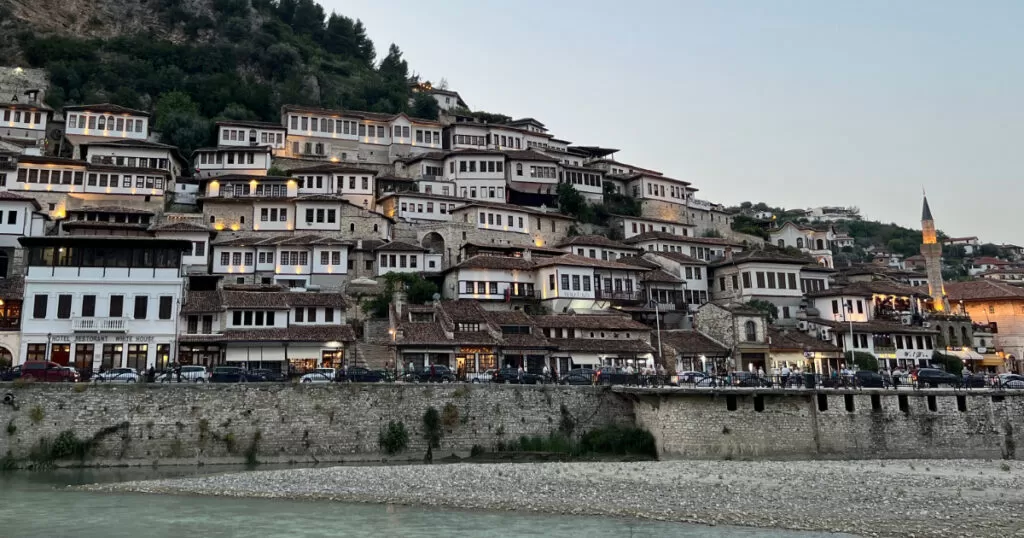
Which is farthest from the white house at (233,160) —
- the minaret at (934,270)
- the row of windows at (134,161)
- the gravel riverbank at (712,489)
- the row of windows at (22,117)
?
the minaret at (934,270)

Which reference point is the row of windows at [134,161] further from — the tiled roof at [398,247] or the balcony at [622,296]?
the balcony at [622,296]

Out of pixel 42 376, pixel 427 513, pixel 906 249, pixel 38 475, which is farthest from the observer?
pixel 906 249

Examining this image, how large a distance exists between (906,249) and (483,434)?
136 meters

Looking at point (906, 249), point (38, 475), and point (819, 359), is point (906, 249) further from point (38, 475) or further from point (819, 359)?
point (38, 475)

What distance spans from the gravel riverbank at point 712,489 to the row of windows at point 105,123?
54.2 m

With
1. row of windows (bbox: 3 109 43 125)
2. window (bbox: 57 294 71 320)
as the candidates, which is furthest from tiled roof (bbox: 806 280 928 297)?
row of windows (bbox: 3 109 43 125)

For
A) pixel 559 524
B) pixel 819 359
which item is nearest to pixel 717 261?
pixel 819 359

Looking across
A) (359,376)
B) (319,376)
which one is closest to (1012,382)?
(359,376)

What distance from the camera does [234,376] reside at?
1252 inches

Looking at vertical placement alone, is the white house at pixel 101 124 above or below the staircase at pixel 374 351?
above

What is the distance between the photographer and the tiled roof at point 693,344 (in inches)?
1826

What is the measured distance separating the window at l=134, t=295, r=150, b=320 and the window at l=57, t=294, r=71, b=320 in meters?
3.27

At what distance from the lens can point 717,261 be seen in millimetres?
63375

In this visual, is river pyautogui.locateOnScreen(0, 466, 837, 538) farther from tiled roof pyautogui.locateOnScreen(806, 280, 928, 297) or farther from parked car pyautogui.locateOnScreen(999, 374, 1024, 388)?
tiled roof pyautogui.locateOnScreen(806, 280, 928, 297)
